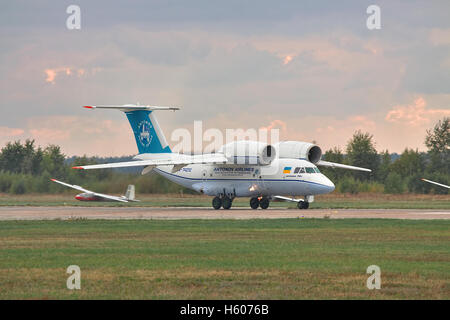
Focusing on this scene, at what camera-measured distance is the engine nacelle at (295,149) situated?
5369 centimetres

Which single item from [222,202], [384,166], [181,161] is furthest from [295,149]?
[384,166]

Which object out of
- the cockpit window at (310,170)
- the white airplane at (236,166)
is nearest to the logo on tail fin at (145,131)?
the white airplane at (236,166)

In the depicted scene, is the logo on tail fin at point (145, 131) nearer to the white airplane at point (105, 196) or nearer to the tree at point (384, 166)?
the white airplane at point (105, 196)

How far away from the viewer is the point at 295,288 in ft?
52.8

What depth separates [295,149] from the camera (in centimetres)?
5378

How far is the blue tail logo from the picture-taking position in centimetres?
5844

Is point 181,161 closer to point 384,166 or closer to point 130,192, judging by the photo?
point 130,192

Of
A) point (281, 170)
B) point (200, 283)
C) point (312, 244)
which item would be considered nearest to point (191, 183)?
point (281, 170)

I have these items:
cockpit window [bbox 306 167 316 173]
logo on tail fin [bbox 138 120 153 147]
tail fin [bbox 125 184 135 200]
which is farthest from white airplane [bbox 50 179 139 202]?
cockpit window [bbox 306 167 316 173]

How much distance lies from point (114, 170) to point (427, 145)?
53.2 meters

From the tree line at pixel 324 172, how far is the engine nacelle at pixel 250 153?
13.8 meters

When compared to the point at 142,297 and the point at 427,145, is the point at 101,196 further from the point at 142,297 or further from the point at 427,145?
the point at 427,145

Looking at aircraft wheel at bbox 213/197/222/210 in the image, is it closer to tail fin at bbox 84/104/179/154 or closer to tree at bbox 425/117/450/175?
tail fin at bbox 84/104/179/154
